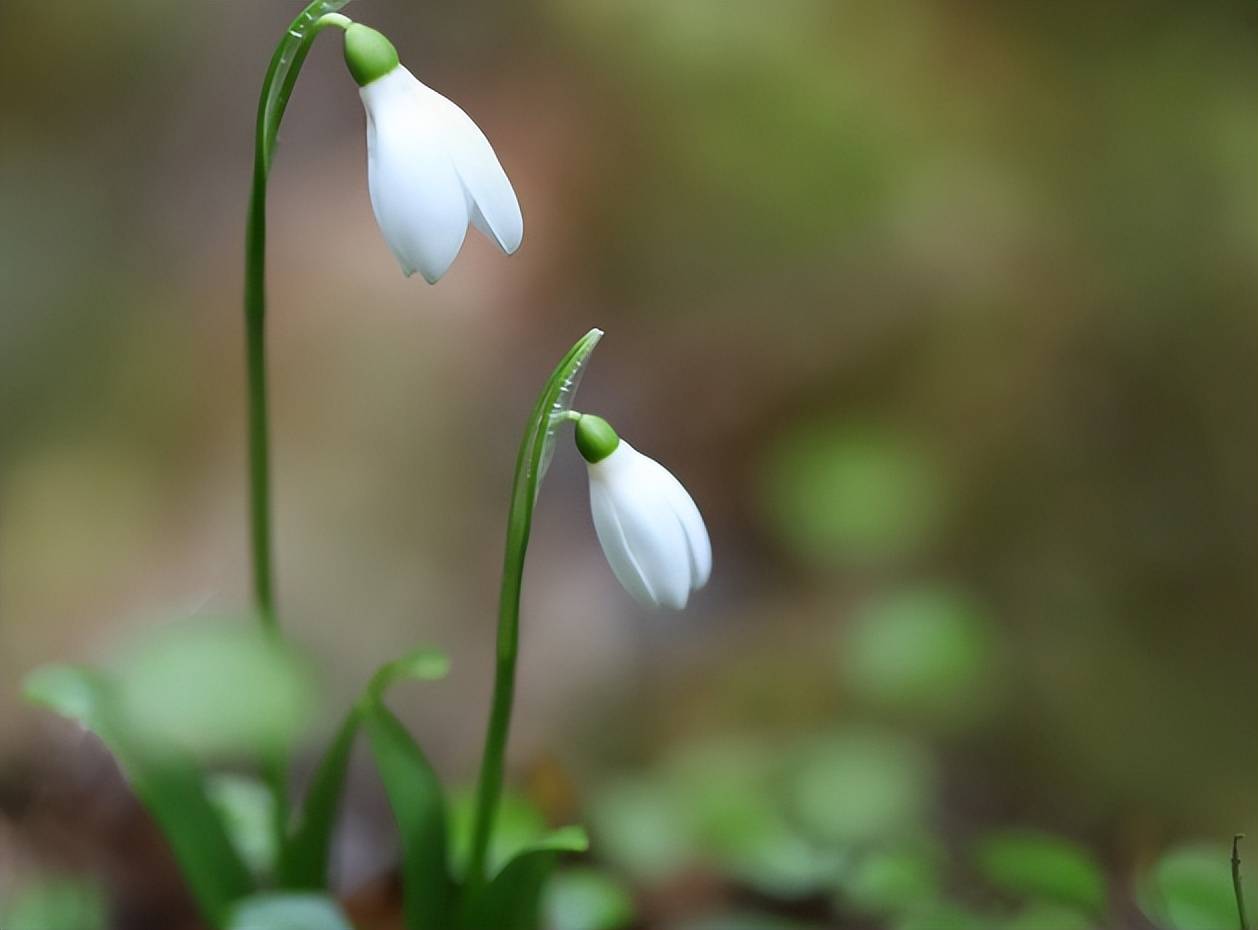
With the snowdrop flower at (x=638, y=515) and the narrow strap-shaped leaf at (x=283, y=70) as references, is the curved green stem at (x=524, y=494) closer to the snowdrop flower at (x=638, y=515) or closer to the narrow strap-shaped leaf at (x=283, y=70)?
the snowdrop flower at (x=638, y=515)

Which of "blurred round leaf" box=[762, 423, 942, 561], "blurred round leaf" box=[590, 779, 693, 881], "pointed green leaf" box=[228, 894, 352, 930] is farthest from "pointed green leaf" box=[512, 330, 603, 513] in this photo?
"blurred round leaf" box=[762, 423, 942, 561]

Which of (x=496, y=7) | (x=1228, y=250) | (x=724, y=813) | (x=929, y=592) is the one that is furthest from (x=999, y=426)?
(x=496, y=7)

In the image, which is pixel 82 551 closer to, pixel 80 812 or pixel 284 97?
pixel 80 812

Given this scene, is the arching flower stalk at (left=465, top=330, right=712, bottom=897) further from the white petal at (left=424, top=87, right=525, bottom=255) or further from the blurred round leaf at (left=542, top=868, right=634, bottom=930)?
the blurred round leaf at (left=542, top=868, right=634, bottom=930)

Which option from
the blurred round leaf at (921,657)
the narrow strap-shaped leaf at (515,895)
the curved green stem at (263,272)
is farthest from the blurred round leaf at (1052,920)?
the curved green stem at (263,272)

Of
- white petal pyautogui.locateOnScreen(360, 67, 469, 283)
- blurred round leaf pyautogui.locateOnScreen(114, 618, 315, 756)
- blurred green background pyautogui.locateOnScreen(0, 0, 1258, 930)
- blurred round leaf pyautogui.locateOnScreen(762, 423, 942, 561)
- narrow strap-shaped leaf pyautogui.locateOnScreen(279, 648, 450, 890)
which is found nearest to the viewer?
white petal pyautogui.locateOnScreen(360, 67, 469, 283)

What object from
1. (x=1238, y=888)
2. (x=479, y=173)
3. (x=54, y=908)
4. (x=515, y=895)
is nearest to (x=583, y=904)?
(x=515, y=895)
